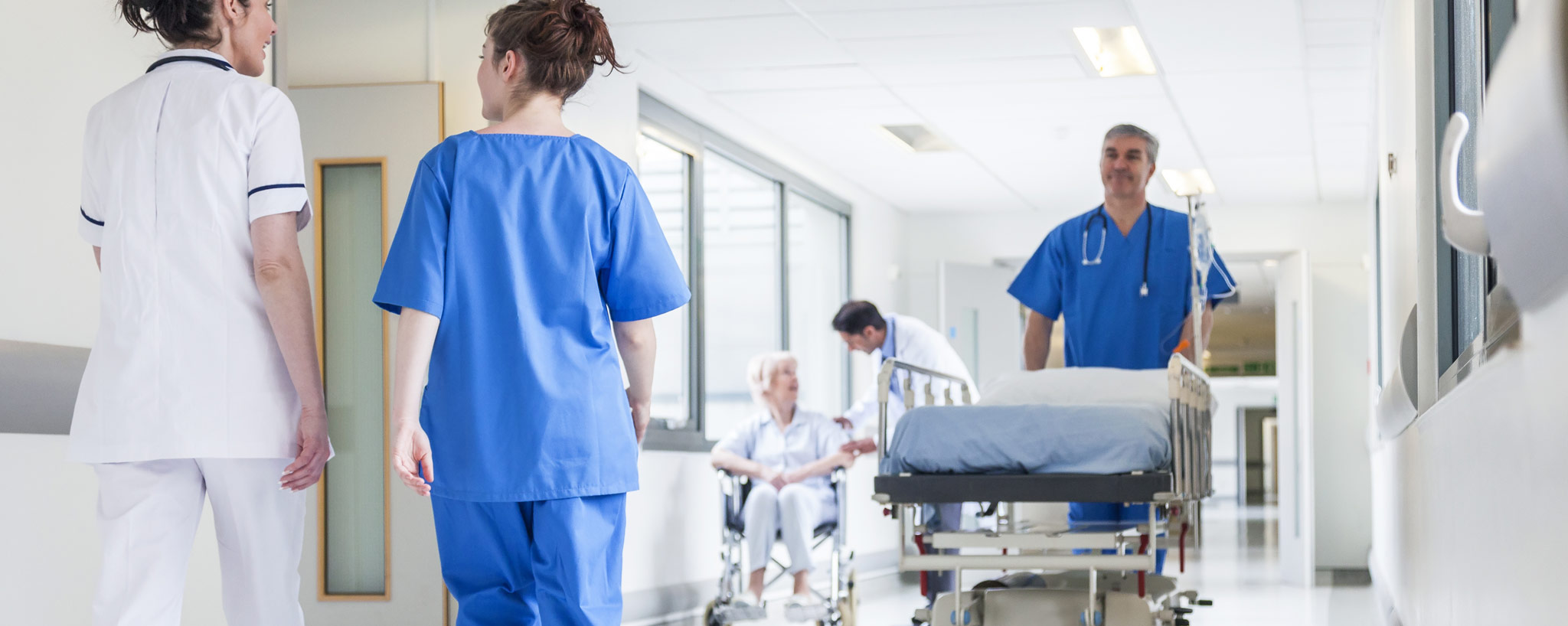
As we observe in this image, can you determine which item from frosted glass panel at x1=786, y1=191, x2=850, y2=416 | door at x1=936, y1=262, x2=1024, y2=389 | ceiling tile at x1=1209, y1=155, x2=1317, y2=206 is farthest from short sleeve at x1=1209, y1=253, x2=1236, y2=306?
door at x1=936, y1=262, x2=1024, y2=389

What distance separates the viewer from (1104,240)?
12.8 ft

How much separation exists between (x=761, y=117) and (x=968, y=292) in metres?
2.77

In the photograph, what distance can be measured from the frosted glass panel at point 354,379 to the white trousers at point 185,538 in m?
2.53

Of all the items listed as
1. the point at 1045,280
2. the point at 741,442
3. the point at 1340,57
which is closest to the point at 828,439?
the point at 741,442

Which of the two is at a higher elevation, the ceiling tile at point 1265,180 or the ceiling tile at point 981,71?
the ceiling tile at point 981,71

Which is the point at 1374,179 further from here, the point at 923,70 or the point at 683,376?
the point at 683,376

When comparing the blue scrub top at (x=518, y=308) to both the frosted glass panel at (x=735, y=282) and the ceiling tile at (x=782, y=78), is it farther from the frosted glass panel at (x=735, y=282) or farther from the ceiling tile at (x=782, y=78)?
the frosted glass panel at (x=735, y=282)

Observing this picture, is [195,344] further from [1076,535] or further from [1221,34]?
[1221,34]

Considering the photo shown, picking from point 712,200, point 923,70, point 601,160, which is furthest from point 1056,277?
point 712,200

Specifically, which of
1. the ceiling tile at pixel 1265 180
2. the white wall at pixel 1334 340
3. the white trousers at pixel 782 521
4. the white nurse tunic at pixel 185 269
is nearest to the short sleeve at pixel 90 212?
the white nurse tunic at pixel 185 269

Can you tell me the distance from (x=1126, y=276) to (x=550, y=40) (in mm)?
2299

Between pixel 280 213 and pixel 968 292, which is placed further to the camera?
pixel 968 292

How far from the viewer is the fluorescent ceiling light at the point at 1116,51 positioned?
209 inches

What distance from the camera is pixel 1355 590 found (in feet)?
25.2
